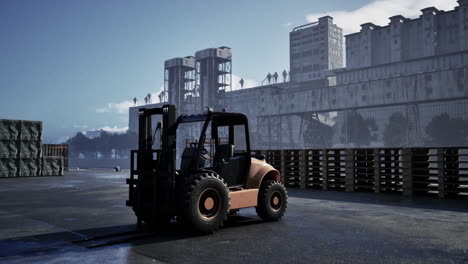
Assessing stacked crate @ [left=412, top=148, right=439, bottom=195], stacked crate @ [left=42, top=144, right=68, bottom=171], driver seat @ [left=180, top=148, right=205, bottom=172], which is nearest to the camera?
driver seat @ [left=180, top=148, right=205, bottom=172]

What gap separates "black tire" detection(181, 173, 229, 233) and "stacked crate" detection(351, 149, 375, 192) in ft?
28.7

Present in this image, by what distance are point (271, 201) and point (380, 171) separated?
291 inches

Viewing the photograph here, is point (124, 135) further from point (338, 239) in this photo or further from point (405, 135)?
point (338, 239)

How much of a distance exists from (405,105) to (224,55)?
4853 centimetres

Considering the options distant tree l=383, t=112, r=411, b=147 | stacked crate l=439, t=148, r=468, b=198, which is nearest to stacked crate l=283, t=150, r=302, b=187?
stacked crate l=439, t=148, r=468, b=198

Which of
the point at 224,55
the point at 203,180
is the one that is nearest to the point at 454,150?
the point at 203,180

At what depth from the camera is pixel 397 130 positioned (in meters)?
79.4

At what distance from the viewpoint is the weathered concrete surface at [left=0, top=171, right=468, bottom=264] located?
18.0ft

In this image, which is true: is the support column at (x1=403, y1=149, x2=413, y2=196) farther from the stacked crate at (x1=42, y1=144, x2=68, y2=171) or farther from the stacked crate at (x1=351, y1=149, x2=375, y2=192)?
the stacked crate at (x1=42, y1=144, x2=68, y2=171)

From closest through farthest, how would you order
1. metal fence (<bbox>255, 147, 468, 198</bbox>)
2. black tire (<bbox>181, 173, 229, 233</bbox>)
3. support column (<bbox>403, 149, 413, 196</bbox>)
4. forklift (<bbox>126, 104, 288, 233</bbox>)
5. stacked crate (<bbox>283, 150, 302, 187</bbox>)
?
1. black tire (<bbox>181, 173, 229, 233</bbox>)
2. forklift (<bbox>126, 104, 288, 233</bbox>)
3. metal fence (<bbox>255, 147, 468, 198</bbox>)
4. support column (<bbox>403, 149, 413, 196</bbox>)
5. stacked crate (<bbox>283, 150, 302, 187</bbox>)

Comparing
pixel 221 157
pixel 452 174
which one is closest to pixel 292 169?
pixel 452 174

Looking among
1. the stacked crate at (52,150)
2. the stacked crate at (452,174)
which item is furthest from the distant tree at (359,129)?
the stacked crate at (452,174)

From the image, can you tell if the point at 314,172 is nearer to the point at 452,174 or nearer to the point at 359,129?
the point at 452,174

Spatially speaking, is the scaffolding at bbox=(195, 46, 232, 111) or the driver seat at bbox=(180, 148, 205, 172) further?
the scaffolding at bbox=(195, 46, 232, 111)
